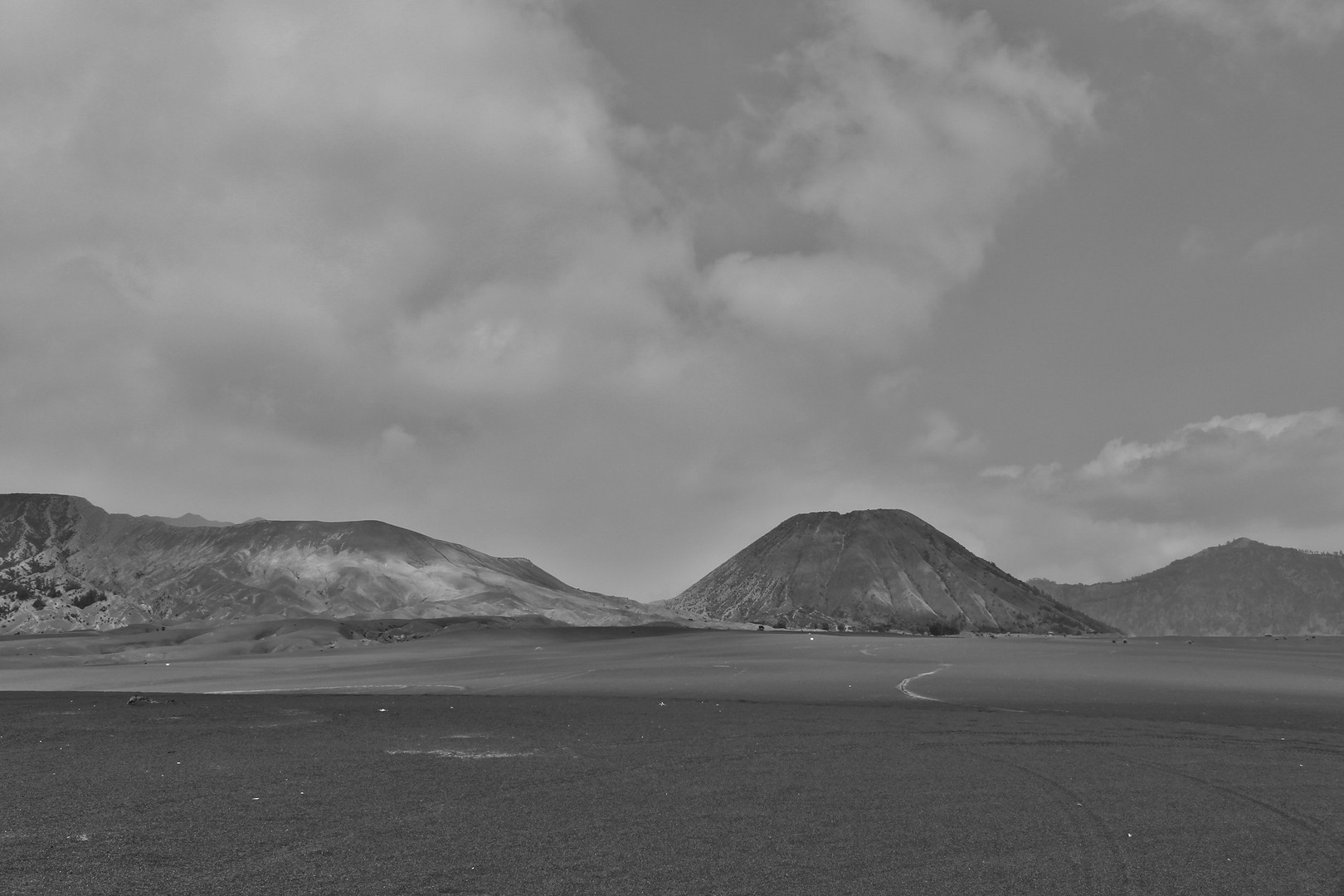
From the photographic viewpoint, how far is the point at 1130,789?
17859 mm

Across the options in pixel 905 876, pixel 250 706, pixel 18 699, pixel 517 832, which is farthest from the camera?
pixel 18 699

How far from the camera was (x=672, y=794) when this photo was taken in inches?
680

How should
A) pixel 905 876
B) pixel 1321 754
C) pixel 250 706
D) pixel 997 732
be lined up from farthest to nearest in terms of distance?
pixel 250 706
pixel 997 732
pixel 1321 754
pixel 905 876

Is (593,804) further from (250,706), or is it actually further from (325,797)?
(250,706)

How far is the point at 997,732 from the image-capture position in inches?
1029

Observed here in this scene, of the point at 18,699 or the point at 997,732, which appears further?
the point at 18,699

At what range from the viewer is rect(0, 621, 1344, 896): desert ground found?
1212cm

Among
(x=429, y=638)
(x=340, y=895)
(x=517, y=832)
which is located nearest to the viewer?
(x=340, y=895)

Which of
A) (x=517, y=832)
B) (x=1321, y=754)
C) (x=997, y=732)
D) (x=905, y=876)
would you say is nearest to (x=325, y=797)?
(x=517, y=832)

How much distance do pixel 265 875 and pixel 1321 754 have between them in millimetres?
22551

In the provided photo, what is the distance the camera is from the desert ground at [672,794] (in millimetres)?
12125

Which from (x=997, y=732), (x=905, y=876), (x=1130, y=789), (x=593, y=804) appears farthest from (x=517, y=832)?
(x=997, y=732)

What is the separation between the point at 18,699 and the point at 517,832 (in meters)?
31.4

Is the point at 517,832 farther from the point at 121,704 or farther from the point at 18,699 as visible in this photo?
the point at 18,699
